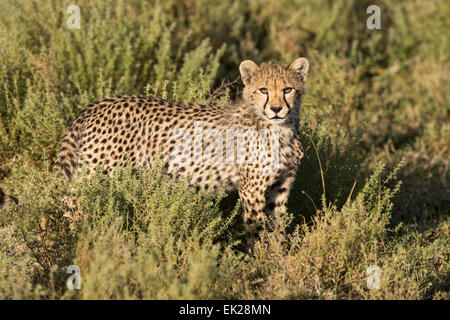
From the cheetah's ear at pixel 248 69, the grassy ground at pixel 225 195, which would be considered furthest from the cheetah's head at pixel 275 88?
the grassy ground at pixel 225 195

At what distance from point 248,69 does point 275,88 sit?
24cm

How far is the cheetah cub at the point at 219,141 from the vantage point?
3.39 metres

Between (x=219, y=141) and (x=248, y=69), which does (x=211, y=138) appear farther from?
(x=248, y=69)

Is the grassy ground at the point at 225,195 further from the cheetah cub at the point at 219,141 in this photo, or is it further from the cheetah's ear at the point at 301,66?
the cheetah's ear at the point at 301,66

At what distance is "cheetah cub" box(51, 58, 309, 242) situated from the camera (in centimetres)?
339

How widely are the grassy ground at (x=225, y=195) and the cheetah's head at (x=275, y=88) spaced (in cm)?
37

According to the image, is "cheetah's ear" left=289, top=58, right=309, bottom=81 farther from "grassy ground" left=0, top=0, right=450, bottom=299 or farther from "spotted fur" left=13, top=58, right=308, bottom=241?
"grassy ground" left=0, top=0, right=450, bottom=299

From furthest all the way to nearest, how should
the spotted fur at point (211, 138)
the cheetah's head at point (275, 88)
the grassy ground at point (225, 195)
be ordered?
the spotted fur at point (211, 138), the cheetah's head at point (275, 88), the grassy ground at point (225, 195)

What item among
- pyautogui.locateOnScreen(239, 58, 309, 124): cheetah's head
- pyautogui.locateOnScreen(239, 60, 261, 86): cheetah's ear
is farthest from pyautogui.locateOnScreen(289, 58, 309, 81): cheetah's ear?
pyautogui.locateOnScreen(239, 60, 261, 86): cheetah's ear

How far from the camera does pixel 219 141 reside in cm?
354

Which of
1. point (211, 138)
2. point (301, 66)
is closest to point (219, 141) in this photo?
point (211, 138)
